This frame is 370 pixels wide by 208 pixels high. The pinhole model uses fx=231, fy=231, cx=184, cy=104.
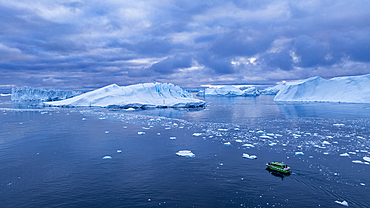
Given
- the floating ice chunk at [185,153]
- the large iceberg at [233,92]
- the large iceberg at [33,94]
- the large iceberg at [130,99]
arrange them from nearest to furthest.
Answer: the floating ice chunk at [185,153] < the large iceberg at [130,99] < the large iceberg at [33,94] < the large iceberg at [233,92]

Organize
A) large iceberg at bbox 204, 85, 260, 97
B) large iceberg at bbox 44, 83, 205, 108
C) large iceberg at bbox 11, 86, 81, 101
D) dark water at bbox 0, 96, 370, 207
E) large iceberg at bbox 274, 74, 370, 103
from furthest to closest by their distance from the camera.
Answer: large iceberg at bbox 204, 85, 260, 97 → large iceberg at bbox 11, 86, 81, 101 → large iceberg at bbox 274, 74, 370, 103 → large iceberg at bbox 44, 83, 205, 108 → dark water at bbox 0, 96, 370, 207

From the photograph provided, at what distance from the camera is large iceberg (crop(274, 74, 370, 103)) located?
48.6 m

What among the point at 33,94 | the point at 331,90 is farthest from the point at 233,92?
the point at 33,94

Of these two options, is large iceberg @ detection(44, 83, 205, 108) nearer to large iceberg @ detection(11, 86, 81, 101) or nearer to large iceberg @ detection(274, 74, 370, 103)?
large iceberg @ detection(11, 86, 81, 101)

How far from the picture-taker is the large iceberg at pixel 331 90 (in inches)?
1913

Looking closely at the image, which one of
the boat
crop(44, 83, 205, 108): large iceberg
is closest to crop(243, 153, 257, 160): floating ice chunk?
the boat

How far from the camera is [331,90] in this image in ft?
Result: 178

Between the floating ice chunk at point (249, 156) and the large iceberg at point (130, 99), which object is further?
the large iceberg at point (130, 99)

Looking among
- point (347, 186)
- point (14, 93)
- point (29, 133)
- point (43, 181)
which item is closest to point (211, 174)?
point (347, 186)

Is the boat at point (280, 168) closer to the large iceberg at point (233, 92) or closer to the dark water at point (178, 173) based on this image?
the dark water at point (178, 173)

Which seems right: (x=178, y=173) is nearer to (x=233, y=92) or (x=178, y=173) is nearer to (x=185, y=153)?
(x=185, y=153)

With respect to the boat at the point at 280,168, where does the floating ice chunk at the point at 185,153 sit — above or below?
above

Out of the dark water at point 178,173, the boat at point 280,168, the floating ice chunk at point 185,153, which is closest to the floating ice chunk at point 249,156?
the dark water at point 178,173

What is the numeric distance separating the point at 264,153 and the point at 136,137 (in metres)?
8.24
